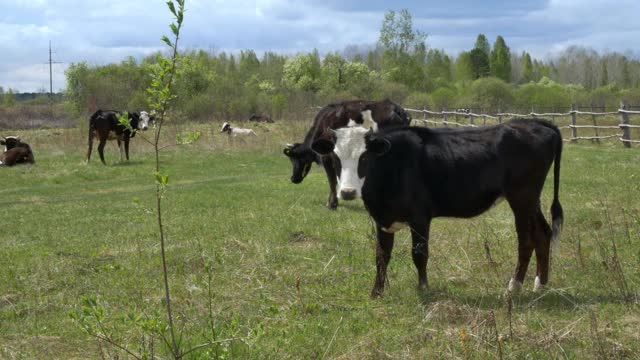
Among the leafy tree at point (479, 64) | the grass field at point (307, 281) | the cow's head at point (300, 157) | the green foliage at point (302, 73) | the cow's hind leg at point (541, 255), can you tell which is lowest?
the grass field at point (307, 281)

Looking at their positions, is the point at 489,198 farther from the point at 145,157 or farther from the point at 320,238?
the point at 145,157

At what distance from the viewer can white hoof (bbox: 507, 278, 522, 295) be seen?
23.2ft

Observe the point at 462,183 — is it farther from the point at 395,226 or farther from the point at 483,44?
the point at 483,44

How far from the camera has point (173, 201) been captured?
610 inches

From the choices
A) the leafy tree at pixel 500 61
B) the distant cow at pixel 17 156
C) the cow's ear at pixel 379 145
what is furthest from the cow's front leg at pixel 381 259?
the leafy tree at pixel 500 61

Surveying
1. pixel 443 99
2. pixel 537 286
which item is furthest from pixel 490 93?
pixel 537 286

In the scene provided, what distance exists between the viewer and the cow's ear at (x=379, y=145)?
7.34 m

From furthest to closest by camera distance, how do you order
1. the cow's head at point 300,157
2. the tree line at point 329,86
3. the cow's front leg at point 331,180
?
1. the tree line at point 329,86
2. the cow's head at point 300,157
3. the cow's front leg at point 331,180

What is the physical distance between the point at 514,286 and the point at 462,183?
1142mm

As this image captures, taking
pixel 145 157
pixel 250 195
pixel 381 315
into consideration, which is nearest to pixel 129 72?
pixel 145 157

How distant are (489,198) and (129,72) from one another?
A: 5689 centimetres

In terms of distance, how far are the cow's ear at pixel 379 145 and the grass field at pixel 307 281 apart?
1.41 metres

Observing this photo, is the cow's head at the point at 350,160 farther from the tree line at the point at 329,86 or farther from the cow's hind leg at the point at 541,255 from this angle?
the tree line at the point at 329,86

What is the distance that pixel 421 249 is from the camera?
285 inches
